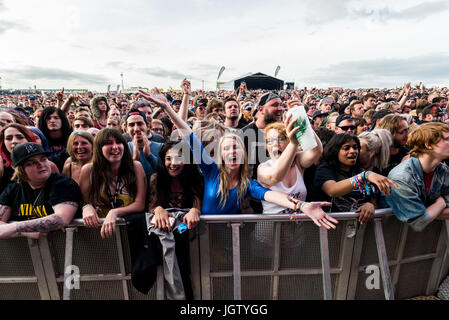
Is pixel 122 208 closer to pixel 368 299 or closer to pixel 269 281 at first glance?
pixel 269 281

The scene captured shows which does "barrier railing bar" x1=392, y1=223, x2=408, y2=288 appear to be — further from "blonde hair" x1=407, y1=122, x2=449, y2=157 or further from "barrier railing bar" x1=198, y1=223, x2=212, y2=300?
"barrier railing bar" x1=198, y1=223, x2=212, y2=300

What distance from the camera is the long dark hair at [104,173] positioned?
229cm

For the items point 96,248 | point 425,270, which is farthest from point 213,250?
point 425,270

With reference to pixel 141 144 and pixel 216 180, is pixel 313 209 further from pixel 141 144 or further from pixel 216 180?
pixel 141 144

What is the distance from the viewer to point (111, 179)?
2.39 m

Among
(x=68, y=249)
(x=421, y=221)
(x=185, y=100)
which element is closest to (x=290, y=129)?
(x=421, y=221)

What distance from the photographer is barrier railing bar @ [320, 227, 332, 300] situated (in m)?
2.07

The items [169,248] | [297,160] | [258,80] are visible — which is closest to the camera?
[169,248]

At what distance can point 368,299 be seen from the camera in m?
2.37

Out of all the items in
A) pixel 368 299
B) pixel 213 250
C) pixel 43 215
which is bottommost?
pixel 368 299

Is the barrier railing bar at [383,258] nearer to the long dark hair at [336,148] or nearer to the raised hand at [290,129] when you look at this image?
the long dark hair at [336,148]

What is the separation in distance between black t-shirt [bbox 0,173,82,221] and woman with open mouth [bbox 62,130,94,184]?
0.63 m

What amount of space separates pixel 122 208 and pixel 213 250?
97 cm

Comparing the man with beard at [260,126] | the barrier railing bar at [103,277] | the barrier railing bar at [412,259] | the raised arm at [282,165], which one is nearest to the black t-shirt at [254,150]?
the man with beard at [260,126]
